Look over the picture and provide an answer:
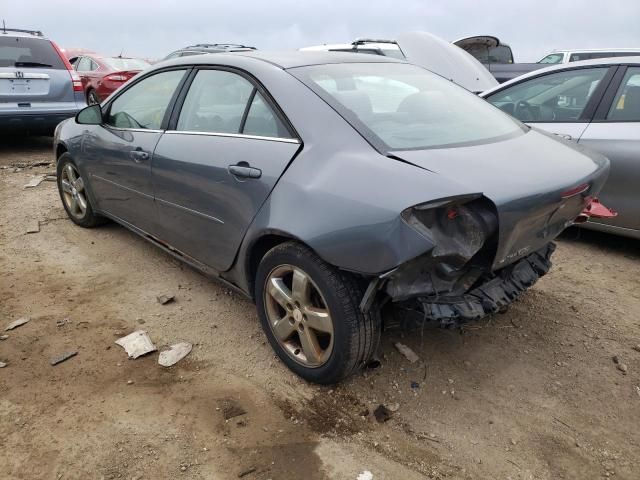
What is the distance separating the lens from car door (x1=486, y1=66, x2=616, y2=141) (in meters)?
4.15

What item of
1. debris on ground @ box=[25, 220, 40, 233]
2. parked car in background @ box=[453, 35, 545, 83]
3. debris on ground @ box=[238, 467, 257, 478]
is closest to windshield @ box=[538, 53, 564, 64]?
parked car in background @ box=[453, 35, 545, 83]

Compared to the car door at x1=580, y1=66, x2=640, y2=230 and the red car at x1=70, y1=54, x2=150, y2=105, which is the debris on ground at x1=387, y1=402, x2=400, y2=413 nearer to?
the car door at x1=580, y1=66, x2=640, y2=230

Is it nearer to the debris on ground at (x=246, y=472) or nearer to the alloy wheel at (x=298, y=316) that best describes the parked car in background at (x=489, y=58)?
the alloy wheel at (x=298, y=316)

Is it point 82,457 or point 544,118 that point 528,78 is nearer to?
point 544,118

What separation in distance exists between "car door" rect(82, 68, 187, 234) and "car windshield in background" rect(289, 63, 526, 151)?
1.15 meters

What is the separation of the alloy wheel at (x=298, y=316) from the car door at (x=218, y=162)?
0.33 m

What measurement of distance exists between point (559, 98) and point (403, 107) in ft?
7.66

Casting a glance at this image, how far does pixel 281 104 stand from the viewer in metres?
2.57

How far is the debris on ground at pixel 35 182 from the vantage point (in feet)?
20.1

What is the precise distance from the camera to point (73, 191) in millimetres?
4613

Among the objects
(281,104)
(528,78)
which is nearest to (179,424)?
(281,104)

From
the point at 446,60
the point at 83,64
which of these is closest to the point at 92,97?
the point at 83,64

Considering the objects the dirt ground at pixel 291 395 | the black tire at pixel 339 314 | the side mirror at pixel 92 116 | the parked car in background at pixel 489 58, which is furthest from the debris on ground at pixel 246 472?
the parked car in background at pixel 489 58

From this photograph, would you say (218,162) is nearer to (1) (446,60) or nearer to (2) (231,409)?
(2) (231,409)
